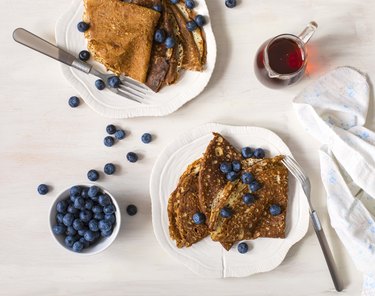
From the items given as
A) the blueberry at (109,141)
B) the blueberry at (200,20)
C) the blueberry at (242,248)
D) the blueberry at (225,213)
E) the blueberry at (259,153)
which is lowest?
the blueberry at (242,248)

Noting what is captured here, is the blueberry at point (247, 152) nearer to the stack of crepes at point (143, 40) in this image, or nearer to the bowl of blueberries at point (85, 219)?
the stack of crepes at point (143, 40)

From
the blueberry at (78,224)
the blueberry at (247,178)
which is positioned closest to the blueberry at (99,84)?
the blueberry at (78,224)

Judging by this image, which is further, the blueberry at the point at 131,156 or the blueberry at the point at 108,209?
the blueberry at the point at 131,156

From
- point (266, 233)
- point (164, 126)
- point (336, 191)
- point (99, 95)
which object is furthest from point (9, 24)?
point (336, 191)

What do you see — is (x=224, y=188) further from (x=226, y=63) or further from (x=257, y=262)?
(x=226, y=63)

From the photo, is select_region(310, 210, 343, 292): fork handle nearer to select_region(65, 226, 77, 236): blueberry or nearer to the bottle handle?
the bottle handle

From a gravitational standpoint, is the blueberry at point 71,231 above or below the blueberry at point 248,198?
below
